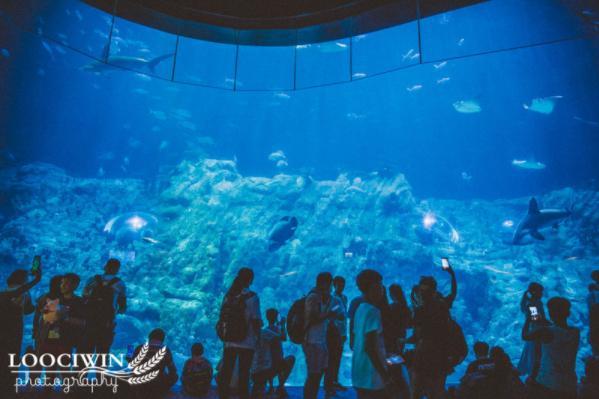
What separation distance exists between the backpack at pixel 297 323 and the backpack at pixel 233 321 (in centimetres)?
50

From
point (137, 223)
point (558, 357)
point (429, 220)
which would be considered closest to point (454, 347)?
point (558, 357)

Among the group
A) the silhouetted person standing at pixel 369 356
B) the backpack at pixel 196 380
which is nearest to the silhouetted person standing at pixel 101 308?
the backpack at pixel 196 380

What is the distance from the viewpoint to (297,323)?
3.56 metres

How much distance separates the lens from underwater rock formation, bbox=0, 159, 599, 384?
1641cm

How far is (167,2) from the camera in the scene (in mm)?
6055

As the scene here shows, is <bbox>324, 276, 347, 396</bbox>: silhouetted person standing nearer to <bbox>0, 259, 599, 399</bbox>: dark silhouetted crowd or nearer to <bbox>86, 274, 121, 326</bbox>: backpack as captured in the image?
<bbox>0, 259, 599, 399</bbox>: dark silhouetted crowd

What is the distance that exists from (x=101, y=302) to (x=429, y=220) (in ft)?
67.9

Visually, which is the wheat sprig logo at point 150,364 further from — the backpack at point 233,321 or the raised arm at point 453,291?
the raised arm at point 453,291

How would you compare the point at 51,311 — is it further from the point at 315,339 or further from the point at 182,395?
the point at 315,339

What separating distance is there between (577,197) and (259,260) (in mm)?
20202

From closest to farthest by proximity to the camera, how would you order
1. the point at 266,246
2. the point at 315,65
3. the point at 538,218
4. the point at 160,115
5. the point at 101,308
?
the point at 101,308, the point at 538,218, the point at 315,65, the point at 266,246, the point at 160,115

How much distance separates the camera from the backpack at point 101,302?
12.9 ft

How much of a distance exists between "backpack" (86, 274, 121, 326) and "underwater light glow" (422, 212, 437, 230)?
19.9 m

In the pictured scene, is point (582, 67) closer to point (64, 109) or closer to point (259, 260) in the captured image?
point (259, 260)
